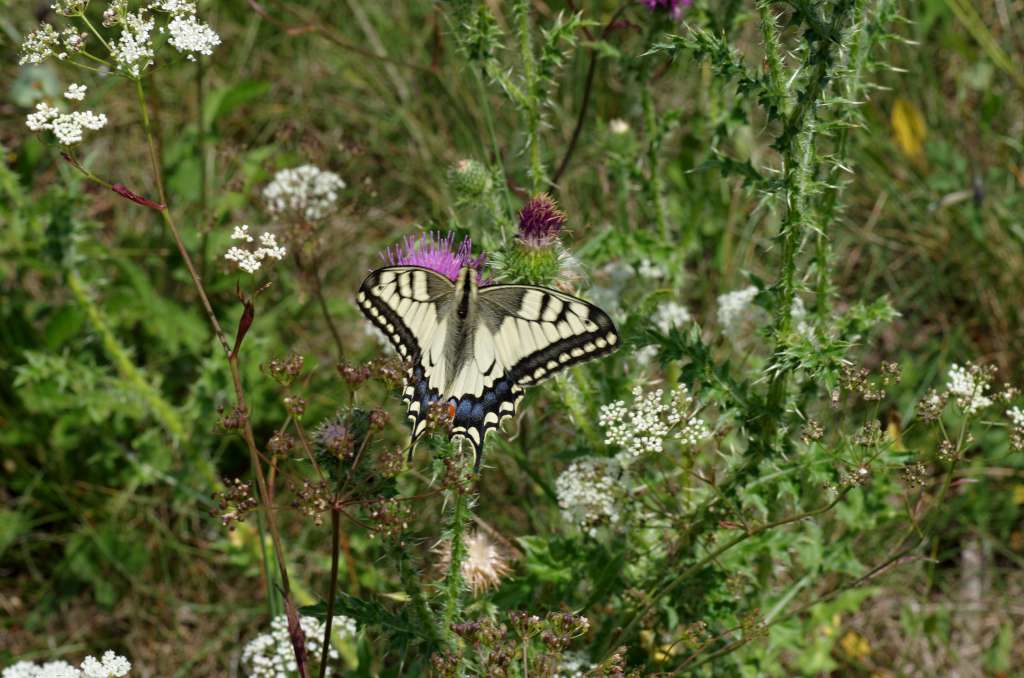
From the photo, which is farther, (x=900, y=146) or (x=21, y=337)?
(x=900, y=146)

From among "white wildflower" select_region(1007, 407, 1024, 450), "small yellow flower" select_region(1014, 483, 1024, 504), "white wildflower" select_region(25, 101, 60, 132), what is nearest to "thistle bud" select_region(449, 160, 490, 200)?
"white wildflower" select_region(25, 101, 60, 132)

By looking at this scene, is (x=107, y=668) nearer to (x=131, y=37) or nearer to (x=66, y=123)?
Answer: (x=66, y=123)

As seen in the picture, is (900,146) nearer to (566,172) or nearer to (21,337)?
(566,172)

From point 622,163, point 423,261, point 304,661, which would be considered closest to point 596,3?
point 622,163

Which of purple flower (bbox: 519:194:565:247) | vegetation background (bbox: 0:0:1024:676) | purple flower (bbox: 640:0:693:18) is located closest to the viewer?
purple flower (bbox: 519:194:565:247)

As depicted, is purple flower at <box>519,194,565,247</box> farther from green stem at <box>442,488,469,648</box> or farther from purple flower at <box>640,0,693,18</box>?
purple flower at <box>640,0,693,18</box>

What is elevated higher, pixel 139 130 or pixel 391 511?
pixel 139 130
